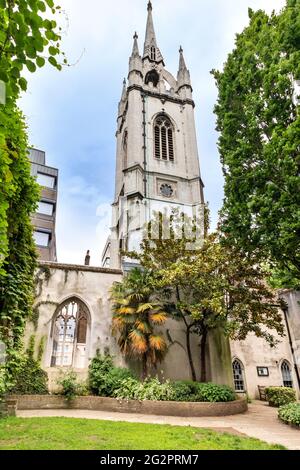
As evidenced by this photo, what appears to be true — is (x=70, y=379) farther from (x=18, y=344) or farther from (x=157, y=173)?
(x=157, y=173)

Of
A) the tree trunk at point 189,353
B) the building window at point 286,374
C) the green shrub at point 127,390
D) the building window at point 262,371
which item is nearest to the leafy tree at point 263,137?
the tree trunk at point 189,353

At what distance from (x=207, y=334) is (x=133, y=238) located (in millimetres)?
12114

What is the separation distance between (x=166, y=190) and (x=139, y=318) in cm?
1912

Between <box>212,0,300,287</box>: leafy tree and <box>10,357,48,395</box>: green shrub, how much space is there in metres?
9.95

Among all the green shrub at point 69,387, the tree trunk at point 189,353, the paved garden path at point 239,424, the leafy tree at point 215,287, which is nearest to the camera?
the paved garden path at point 239,424

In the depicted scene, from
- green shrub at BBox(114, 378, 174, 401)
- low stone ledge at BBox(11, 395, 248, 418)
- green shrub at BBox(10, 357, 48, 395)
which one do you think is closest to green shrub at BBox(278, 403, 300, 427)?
low stone ledge at BBox(11, 395, 248, 418)

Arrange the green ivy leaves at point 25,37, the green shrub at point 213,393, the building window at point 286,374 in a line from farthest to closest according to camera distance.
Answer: the building window at point 286,374, the green shrub at point 213,393, the green ivy leaves at point 25,37

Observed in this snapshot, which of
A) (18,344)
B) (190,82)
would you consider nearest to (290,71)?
(18,344)

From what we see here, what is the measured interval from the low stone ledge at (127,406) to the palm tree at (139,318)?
6.84 feet

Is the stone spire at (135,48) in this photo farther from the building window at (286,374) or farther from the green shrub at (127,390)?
the green shrub at (127,390)

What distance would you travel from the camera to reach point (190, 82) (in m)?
39.0

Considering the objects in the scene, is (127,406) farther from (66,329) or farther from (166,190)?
(166,190)

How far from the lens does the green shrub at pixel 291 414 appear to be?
8.73 metres

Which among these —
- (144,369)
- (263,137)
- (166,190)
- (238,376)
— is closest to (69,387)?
(144,369)
